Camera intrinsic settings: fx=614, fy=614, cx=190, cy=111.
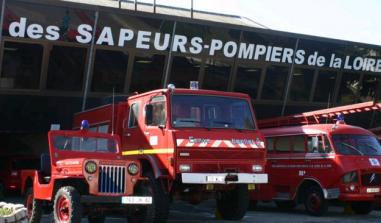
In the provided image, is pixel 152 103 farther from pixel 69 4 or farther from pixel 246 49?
pixel 246 49

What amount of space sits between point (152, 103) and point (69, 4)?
6.41 metres

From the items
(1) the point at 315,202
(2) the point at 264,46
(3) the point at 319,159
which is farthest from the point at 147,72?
(1) the point at 315,202

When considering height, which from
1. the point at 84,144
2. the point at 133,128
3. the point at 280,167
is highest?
the point at 133,128

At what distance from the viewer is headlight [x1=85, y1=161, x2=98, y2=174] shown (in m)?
10.6

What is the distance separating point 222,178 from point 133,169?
1701 mm

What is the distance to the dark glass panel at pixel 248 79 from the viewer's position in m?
21.3

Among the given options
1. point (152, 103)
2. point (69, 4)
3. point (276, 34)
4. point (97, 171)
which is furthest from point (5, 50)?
point (276, 34)

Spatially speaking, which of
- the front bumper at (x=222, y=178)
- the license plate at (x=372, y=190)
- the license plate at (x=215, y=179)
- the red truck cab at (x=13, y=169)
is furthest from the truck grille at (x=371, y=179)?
the red truck cab at (x=13, y=169)

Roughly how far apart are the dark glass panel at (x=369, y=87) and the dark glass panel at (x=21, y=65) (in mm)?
13040

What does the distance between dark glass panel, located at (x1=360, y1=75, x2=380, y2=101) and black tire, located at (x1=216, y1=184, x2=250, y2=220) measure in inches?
515

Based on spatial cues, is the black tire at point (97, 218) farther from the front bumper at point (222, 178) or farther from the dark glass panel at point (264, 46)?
the dark glass panel at point (264, 46)

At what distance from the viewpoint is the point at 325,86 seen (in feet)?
77.2

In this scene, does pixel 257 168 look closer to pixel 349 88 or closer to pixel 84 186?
pixel 84 186

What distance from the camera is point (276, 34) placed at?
2111 cm
